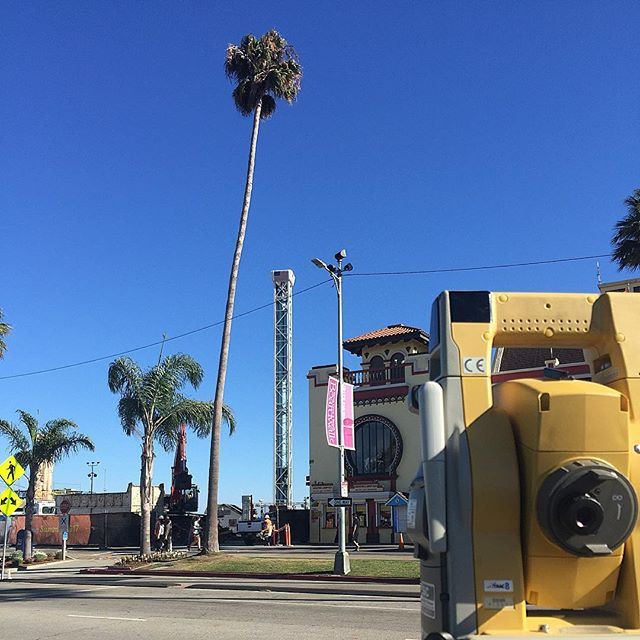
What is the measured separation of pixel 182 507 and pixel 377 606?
79.8 ft

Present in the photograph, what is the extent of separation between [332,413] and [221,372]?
20.4 ft

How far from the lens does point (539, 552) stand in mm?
A: 3533

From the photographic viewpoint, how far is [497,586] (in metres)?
3.48

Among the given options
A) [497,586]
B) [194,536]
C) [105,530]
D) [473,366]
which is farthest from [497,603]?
[105,530]

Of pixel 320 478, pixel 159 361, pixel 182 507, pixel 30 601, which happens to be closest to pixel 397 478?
pixel 320 478

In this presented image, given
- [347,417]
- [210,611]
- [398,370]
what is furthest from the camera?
[398,370]

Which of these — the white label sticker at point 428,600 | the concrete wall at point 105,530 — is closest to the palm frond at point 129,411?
the concrete wall at point 105,530

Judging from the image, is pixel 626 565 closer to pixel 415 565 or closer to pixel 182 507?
pixel 415 565

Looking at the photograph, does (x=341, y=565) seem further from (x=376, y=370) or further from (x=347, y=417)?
(x=376, y=370)

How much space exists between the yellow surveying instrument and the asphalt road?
21.7 feet

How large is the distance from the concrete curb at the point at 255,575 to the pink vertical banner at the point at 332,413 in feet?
11.7

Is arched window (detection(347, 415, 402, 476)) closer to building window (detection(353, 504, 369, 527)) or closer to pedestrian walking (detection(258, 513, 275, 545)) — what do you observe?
building window (detection(353, 504, 369, 527))

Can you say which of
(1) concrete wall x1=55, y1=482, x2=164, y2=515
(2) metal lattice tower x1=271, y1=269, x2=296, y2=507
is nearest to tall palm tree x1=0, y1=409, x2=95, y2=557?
(1) concrete wall x1=55, y1=482, x2=164, y2=515

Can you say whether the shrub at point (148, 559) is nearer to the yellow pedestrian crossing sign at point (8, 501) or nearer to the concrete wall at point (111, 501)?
the yellow pedestrian crossing sign at point (8, 501)
